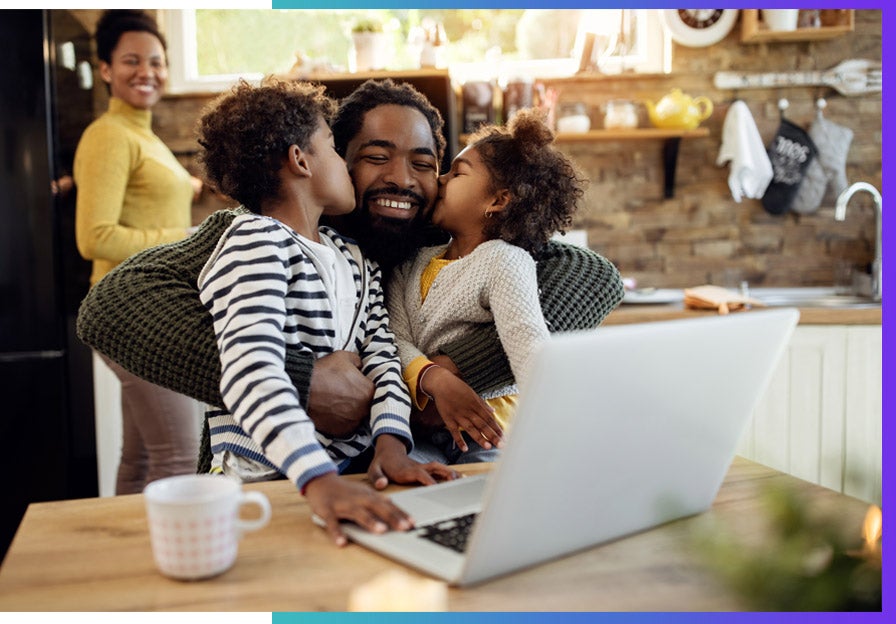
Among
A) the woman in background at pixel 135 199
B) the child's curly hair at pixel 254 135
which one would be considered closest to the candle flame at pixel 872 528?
the child's curly hair at pixel 254 135

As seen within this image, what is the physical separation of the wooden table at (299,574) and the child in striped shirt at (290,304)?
7 cm

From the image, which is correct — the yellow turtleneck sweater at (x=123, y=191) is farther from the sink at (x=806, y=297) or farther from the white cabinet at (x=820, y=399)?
the sink at (x=806, y=297)

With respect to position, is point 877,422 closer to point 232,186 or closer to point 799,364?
point 799,364

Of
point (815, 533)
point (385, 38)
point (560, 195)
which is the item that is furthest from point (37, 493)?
point (815, 533)

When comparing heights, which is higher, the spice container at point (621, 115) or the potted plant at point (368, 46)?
the potted plant at point (368, 46)

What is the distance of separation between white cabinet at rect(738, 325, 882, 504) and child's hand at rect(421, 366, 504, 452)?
183 centimetres

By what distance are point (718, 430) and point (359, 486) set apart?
362 millimetres

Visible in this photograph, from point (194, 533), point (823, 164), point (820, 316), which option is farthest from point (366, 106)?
point (823, 164)

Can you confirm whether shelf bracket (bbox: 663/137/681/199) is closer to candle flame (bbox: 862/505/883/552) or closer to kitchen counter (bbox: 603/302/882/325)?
kitchen counter (bbox: 603/302/882/325)

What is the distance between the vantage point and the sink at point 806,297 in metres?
3.19

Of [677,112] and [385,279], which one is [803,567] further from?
[677,112]

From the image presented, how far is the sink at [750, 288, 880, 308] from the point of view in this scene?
3.19m

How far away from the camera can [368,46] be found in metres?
3.27

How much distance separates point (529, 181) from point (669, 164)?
6.89 ft
